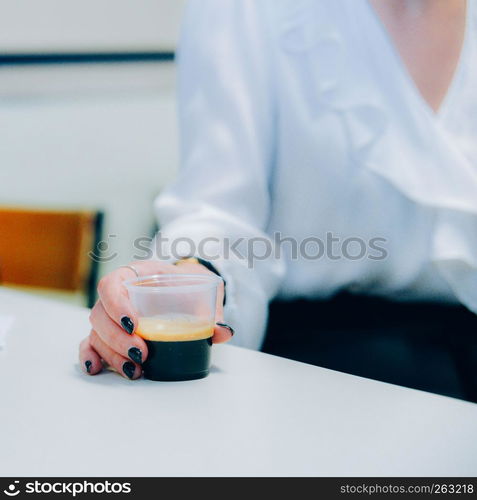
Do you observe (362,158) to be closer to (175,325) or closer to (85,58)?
(175,325)

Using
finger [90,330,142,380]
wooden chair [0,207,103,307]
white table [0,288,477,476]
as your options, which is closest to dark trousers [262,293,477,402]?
white table [0,288,477,476]

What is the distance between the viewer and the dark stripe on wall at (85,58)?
2.30 metres

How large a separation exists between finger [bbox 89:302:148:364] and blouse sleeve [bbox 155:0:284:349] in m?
0.30

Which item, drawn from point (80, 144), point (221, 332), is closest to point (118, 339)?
point (221, 332)

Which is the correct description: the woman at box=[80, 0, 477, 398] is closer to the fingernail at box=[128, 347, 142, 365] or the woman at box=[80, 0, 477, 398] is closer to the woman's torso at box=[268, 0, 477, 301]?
the woman's torso at box=[268, 0, 477, 301]

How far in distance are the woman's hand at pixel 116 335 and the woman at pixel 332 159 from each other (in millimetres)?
255

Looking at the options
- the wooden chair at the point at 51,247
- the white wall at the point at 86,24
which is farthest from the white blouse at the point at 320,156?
the white wall at the point at 86,24

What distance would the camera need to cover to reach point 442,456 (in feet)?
1.55

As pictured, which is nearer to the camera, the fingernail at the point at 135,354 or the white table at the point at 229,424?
the white table at the point at 229,424

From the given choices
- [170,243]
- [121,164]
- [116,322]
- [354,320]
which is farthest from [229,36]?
[121,164]

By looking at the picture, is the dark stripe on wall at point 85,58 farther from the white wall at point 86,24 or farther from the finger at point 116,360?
the finger at point 116,360

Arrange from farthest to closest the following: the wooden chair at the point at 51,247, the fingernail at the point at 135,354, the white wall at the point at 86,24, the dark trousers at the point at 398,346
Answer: the white wall at the point at 86,24 → the wooden chair at the point at 51,247 → the dark trousers at the point at 398,346 → the fingernail at the point at 135,354

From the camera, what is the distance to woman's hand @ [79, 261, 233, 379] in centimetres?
64

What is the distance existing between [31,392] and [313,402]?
0.26m
